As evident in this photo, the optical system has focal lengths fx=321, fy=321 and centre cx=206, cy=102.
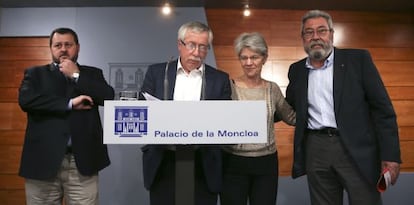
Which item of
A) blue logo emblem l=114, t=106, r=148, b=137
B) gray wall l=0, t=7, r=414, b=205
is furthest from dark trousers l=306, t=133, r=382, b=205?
gray wall l=0, t=7, r=414, b=205

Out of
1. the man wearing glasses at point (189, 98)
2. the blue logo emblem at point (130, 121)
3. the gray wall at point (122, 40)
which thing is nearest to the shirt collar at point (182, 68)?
the man wearing glasses at point (189, 98)

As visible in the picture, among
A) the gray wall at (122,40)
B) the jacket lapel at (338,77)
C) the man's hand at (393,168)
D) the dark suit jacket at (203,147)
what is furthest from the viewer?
the gray wall at (122,40)

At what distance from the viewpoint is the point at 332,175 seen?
5.65ft

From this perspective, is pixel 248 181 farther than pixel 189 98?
Yes

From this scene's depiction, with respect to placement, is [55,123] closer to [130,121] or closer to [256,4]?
[130,121]

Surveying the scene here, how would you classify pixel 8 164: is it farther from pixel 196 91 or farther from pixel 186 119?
pixel 186 119

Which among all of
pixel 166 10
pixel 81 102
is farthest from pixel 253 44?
pixel 166 10

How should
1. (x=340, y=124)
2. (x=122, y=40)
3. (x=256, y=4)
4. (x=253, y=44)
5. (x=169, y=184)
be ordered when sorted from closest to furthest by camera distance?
1. (x=169, y=184)
2. (x=340, y=124)
3. (x=253, y=44)
4. (x=122, y=40)
5. (x=256, y=4)

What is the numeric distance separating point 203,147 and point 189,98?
23 centimetres

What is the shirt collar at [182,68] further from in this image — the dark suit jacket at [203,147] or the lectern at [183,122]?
the lectern at [183,122]

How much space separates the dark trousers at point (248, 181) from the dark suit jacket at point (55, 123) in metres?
0.73

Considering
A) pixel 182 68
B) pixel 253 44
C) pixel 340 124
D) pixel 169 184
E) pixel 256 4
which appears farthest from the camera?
pixel 256 4

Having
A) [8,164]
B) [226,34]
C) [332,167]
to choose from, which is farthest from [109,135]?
[8,164]

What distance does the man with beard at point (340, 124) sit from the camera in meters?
1.62
